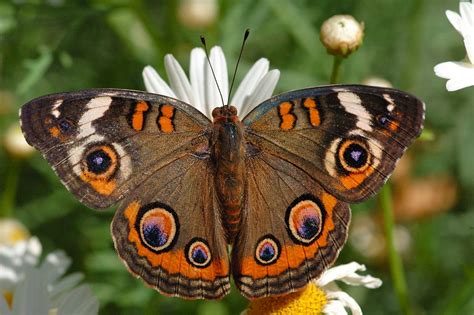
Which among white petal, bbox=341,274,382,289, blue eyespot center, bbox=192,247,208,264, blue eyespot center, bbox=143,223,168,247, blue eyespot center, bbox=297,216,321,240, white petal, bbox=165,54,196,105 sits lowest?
white petal, bbox=341,274,382,289

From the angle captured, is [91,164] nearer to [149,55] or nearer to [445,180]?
[149,55]

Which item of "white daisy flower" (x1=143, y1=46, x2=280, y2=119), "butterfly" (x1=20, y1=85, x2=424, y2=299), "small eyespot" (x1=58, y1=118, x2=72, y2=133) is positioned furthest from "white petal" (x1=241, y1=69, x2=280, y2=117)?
"small eyespot" (x1=58, y1=118, x2=72, y2=133)

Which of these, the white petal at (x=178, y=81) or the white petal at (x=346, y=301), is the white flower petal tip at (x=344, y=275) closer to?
the white petal at (x=346, y=301)

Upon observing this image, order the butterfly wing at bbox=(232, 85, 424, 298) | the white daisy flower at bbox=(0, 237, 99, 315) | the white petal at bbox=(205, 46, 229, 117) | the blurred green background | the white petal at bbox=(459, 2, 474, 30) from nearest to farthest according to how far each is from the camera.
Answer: the butterfly wing at bbox=(232, 85, 424, 298), the white daisy flower at bbox=(0, 237, 99, 315), the white petal at bbox=(459, 2, 474, 30), the white petal at bbox=(205, 46, 229, 117), the blurred green background

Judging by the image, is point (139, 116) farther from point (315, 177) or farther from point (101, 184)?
point (315, 177)

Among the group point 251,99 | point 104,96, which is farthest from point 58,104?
point 251,99

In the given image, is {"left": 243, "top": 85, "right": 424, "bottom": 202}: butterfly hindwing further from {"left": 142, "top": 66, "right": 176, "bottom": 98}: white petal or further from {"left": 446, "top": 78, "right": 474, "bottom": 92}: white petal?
{"left": 142, "top": 66, "right": 176, "bottom": 98}: white petal
